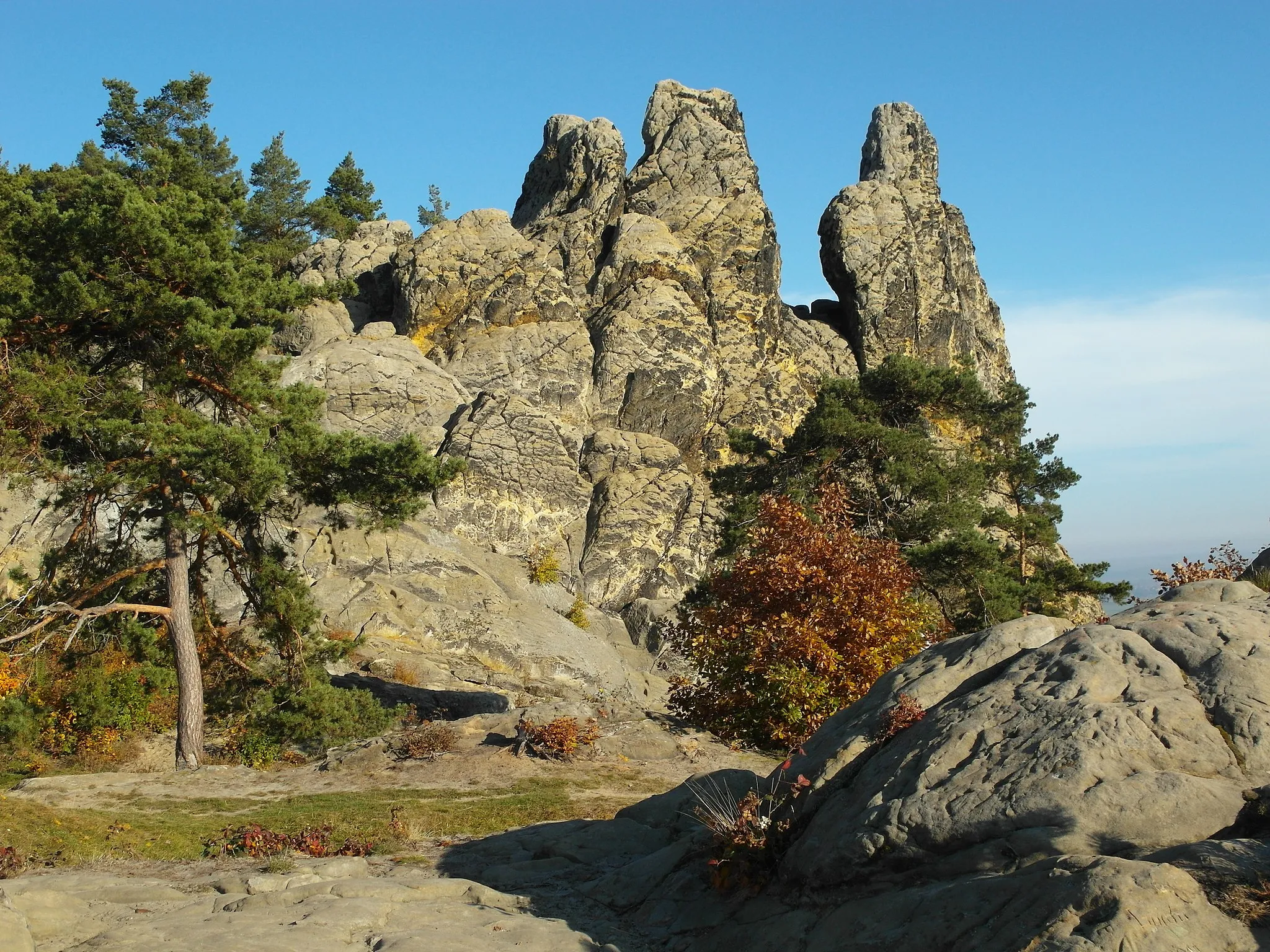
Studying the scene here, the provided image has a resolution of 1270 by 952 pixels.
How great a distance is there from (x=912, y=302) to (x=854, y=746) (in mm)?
53989

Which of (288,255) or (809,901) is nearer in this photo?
(809,901)

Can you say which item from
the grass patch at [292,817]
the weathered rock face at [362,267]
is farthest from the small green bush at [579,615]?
the weathered rock face at [362,267]

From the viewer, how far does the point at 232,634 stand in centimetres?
2650

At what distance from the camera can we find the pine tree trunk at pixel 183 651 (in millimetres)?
23000

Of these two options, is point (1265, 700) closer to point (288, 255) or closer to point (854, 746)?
point (854, 746)

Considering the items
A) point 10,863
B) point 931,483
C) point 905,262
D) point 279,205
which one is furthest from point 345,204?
point 10,863

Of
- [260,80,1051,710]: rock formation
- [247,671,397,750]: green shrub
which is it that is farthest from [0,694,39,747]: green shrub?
[260,80,1051,710]: rock formation

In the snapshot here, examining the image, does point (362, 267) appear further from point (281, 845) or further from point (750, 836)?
point (750, 836)

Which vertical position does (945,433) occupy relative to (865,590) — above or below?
above

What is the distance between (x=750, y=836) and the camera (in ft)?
34.1

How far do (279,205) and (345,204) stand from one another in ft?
25.6

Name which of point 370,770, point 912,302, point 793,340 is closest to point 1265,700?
point 370,770

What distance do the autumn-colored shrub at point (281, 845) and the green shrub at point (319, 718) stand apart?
8530 mm

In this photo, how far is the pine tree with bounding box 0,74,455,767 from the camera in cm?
2025
